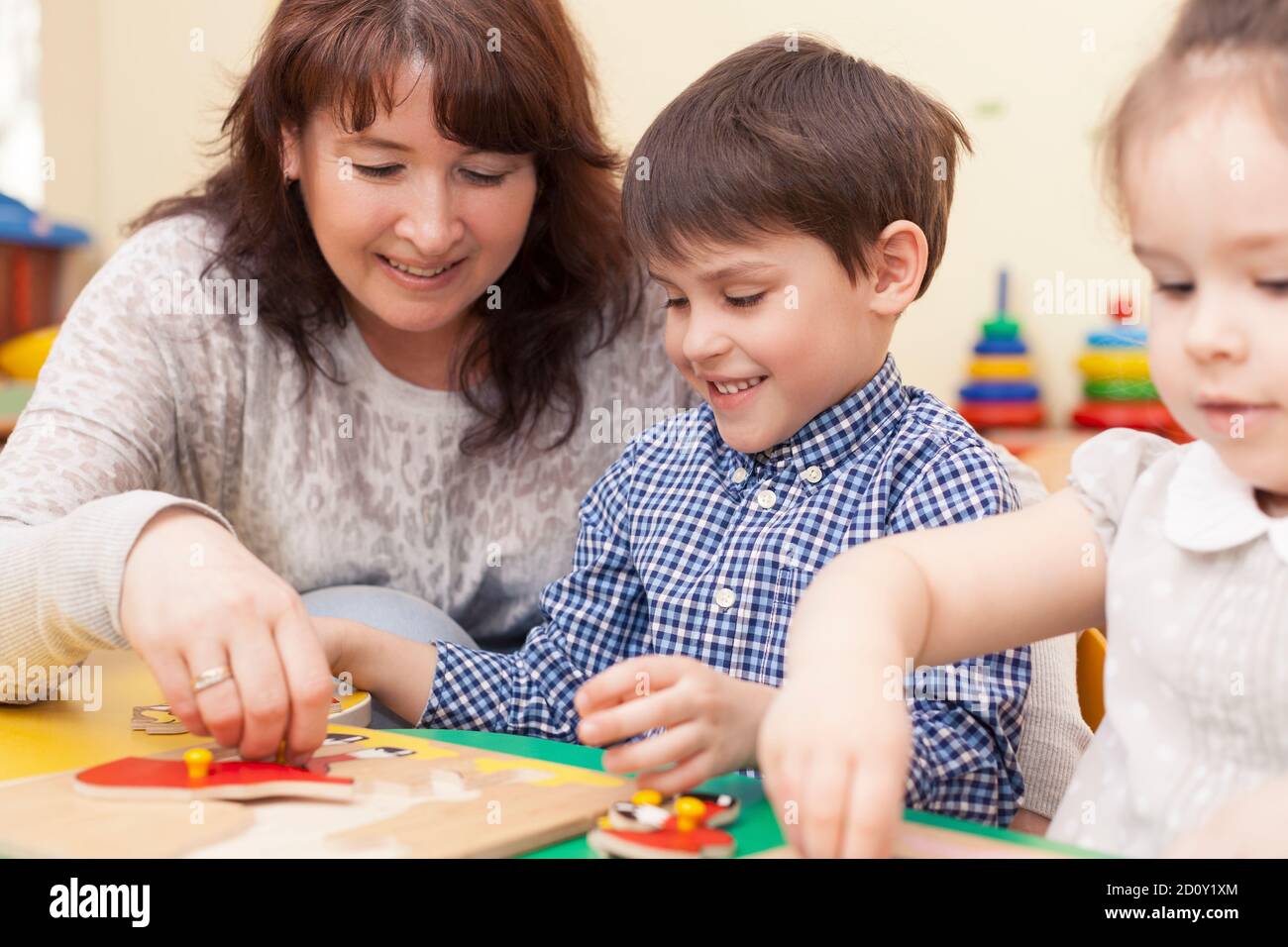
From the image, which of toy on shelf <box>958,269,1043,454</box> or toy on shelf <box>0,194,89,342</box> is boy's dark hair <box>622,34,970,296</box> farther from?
toy on shelf <box>0,194,89,342</box>

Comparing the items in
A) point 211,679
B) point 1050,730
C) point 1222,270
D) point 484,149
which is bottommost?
point 1050,730

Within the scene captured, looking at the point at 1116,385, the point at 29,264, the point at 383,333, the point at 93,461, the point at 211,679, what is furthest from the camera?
the point at 29,264

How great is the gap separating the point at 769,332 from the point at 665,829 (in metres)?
0.46

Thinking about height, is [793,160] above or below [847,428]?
above

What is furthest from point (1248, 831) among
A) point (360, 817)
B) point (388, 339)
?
point (388, 339)

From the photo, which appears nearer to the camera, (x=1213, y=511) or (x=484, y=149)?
(x=1213, y=511)

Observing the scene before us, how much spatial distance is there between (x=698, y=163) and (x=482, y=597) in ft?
1.81

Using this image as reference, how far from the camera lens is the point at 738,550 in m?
1.06

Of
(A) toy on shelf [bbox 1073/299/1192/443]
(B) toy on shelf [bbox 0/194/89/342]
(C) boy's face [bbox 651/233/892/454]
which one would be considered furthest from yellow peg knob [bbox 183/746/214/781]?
(B) toy on shelf [bbox 0/194/89/342]

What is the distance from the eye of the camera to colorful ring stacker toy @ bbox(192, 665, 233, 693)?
0.75 metres

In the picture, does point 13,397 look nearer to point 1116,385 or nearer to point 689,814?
point 1116,385

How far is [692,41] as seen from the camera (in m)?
3.45
